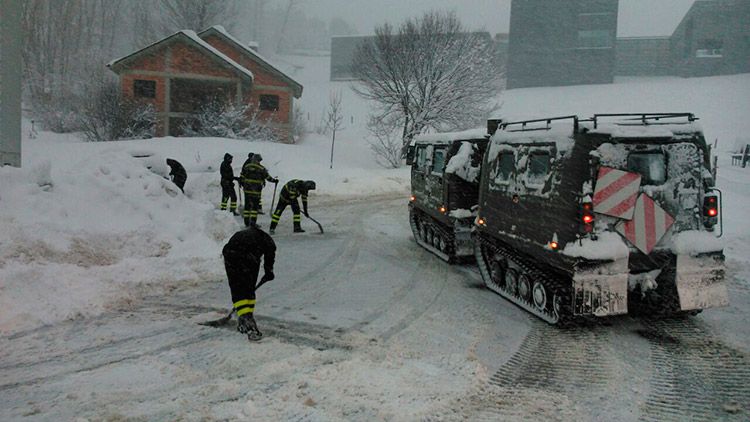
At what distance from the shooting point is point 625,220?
20.5 ft

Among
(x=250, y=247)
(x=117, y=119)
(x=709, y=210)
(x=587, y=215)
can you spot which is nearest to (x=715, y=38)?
(x=117, y=119)

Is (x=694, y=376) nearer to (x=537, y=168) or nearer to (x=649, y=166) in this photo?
(x=649, y=166)

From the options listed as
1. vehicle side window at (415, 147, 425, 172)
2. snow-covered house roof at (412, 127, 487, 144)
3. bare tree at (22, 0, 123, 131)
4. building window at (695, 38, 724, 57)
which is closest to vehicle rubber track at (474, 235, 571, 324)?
snow-covered house roof at (412, 127, 487, 144)

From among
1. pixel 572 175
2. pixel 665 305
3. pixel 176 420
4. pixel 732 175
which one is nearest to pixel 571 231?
pixel 572 175

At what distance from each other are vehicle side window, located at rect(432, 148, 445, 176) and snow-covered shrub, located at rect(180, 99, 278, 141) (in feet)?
64.4

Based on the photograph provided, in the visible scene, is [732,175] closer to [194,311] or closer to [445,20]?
[445,20]

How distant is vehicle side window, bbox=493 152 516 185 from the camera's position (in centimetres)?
786

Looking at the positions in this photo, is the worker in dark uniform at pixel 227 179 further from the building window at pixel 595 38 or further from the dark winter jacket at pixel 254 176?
the building window at pixel 595 38

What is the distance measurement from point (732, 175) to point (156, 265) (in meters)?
20.7

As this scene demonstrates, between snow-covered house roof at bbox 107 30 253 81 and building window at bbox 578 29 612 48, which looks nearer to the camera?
snow-covered house roof at bbox 107 30 253 81

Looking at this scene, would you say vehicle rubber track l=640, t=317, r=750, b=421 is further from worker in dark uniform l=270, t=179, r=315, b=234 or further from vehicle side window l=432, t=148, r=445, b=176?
worker in dark uniform l=270, t=179, r=315, b=234

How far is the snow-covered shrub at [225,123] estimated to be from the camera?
2873 cm

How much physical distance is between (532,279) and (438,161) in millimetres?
4231

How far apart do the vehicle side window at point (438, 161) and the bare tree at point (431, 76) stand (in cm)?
1875
